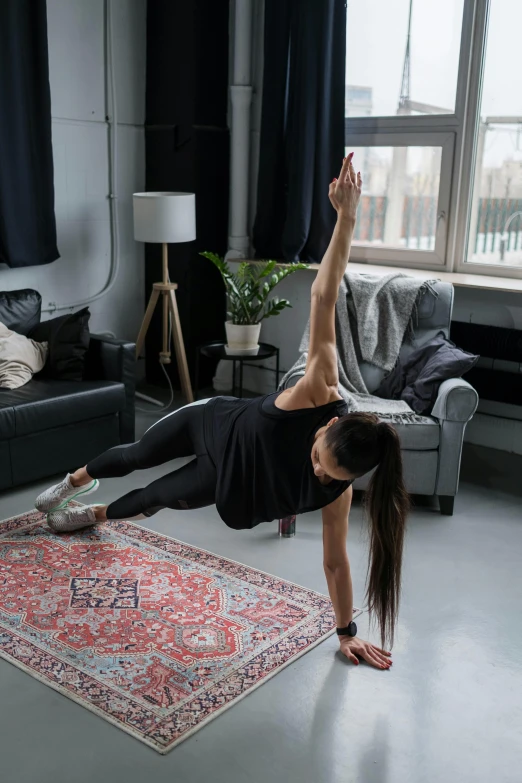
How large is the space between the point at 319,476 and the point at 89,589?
3.90 ft

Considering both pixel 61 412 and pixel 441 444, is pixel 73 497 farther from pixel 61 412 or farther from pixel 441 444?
pixel 441 444

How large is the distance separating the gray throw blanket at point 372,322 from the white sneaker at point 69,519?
4.65ft

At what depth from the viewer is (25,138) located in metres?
4.65

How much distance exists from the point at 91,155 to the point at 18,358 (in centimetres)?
170

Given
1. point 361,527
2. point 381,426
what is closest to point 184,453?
point 381,426

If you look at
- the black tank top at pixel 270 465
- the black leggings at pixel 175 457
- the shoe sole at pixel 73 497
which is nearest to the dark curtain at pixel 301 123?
the shoe sole at pixel 73 497

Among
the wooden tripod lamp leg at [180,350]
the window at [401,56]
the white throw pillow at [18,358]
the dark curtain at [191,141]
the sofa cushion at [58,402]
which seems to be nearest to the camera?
the sofa cushion at [58,402]

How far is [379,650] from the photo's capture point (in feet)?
8.73

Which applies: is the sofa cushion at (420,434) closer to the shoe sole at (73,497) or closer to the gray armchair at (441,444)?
the gray armchair at (441,444)

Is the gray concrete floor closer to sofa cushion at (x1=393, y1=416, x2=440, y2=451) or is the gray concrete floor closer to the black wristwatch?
the black wristwatch

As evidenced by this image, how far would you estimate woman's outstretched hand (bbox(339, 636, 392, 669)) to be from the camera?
2.61m

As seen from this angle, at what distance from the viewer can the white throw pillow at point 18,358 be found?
407 cm

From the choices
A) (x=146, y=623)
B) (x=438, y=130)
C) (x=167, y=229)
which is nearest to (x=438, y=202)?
(x=438, y=130)

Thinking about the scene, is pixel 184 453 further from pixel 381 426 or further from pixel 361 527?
pixel 361 527
